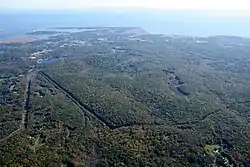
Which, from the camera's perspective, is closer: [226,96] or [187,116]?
[187,116]

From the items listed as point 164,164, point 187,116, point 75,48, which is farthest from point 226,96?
point 75,48

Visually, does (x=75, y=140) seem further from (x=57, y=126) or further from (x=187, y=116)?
(x=187, y=116)

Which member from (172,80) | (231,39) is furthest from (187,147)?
(231,39)

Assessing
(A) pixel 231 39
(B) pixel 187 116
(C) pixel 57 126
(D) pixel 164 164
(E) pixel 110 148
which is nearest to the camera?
(D) pixel 164 164

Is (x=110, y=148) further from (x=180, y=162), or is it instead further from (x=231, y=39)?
(x=231, y=39)

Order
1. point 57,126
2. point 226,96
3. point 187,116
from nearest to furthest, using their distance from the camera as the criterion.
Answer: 1. point 57,126
2. point 187,116
3. point 226,96

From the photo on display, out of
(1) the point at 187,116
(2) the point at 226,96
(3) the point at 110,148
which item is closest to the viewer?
(3) the point at 110,148
